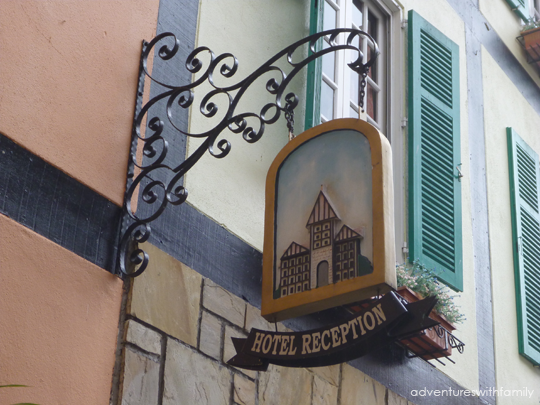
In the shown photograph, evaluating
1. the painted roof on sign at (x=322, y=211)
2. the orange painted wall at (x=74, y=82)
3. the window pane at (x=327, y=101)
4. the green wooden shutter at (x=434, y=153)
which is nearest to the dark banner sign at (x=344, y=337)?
the painted roof on sign at (x=322, y=211)

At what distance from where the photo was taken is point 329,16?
565 centimetres

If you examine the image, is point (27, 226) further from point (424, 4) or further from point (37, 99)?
point (424, 4)

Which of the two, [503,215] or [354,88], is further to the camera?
[503,215]

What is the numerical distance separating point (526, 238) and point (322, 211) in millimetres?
4015

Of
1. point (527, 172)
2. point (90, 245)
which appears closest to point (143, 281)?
point (90, 245)

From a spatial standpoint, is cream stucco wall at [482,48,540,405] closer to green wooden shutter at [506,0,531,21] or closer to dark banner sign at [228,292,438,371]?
green wooden shutter at [506,0,531,21]

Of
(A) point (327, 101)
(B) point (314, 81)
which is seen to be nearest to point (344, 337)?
(B) point (314, 81)

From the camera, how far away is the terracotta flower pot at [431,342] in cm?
508

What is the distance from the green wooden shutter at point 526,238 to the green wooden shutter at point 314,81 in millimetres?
2670

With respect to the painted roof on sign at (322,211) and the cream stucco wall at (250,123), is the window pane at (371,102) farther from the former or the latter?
the painted roof on sign at (322,211)

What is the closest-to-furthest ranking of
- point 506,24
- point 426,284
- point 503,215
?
point 426,284, point 503,215, point 506,24

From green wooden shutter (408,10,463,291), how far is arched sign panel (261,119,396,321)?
2014 millimetres

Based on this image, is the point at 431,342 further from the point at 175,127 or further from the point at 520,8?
the point at 520,8

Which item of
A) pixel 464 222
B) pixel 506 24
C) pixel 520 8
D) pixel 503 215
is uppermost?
pixel 520 8
